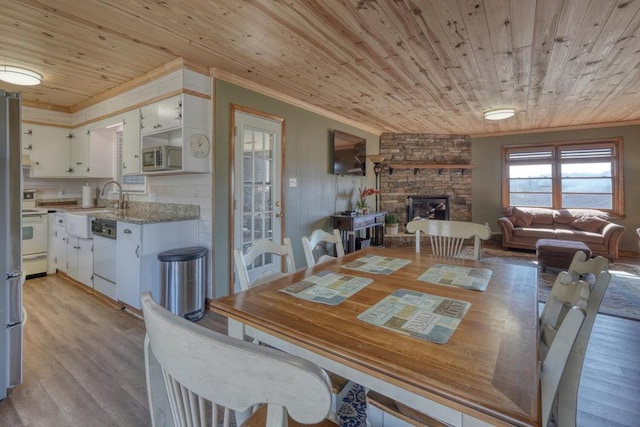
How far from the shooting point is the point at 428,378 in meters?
0.73

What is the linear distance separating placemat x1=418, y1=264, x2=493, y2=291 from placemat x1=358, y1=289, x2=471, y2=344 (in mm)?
235

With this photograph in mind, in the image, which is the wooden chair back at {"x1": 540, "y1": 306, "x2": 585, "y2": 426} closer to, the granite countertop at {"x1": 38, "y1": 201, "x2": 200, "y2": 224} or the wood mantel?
the granite countertop at {"x1": 38, "y1": 201, "x2": 200, "y2": 224}

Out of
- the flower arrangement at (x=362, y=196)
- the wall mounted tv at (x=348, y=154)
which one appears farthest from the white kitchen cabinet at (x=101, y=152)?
the flower arrangement at (x=362, y=196)

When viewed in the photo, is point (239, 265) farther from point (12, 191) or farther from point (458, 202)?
point (458, 202)

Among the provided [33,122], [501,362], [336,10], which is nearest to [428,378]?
[501,362]

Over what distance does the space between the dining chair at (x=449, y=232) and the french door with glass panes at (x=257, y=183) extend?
72.6 inches

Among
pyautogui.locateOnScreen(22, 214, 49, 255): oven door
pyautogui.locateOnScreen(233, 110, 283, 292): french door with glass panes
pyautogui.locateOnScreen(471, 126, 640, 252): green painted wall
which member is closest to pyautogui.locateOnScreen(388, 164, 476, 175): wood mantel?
pyautogui.locateOnScreen(471, 126, 640, 252): green painted wall

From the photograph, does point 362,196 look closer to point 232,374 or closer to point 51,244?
point 51,244

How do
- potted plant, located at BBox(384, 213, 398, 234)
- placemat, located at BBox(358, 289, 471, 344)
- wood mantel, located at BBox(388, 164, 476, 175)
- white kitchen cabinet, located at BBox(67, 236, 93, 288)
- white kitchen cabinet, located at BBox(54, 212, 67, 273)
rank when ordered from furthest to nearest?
wood mantel, located at BBox(388, 164, 476, 175)
potted plant, located at BBox(384, 213, 398, 234)
white kitchen cabinet, located at BBox(54, 212, 67, 273)
white kitchen cabinet, located at BBox(67, 236, 93, 288)
placemat, located at BBox(358, 289, 471, 344)

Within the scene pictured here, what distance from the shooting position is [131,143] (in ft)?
11.5

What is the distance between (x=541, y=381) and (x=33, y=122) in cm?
611

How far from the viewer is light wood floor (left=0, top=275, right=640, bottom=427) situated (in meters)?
1.70

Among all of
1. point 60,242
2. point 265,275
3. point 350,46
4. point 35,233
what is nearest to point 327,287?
point 265,275

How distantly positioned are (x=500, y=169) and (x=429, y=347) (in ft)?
22.8
